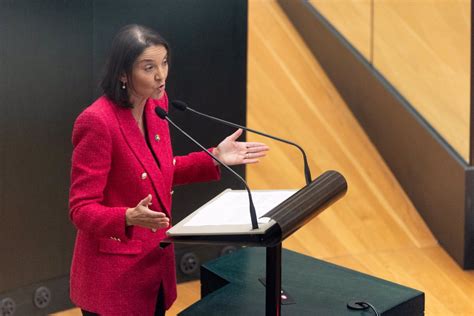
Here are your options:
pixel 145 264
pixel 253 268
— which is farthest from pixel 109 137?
pixel 253 268

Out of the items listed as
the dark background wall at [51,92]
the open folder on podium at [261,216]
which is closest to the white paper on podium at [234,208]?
the open folder on podium at [261,216]

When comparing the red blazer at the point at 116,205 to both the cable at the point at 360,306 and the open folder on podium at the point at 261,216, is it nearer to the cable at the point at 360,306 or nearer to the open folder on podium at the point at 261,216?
the open folder on podium at the point at 261,216

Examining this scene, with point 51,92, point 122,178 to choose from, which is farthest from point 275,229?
point 51,92

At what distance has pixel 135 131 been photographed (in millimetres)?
933

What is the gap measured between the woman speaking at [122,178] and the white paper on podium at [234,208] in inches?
2.6

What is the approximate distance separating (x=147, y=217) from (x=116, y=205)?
11cm

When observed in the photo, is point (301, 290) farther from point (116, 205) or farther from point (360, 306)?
point (116, 205)

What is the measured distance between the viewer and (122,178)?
0.93m

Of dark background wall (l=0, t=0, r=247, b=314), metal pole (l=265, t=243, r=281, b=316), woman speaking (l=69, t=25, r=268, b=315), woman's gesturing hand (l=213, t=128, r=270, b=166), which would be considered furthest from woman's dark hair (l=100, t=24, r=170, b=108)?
dark background wall (l=0, t=0, r=247, b=314)

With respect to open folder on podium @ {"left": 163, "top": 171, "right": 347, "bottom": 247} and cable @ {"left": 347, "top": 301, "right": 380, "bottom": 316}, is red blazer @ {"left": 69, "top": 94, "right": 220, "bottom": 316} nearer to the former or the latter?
open folder on podium @ {"left": 163, "top": 171, "right": 347, "bottom": 247}

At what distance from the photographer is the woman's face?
0.92m

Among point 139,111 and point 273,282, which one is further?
point 139,111

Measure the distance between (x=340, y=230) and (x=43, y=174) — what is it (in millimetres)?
651

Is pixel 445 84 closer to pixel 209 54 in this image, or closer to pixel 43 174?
pixel 209 54
